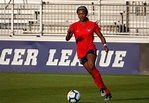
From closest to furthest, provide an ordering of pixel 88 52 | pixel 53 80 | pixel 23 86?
pixel 88 52, pixel 23 86, pixel 53 80

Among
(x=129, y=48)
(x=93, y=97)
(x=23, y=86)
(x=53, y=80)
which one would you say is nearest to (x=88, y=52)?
(x=93, y=97)

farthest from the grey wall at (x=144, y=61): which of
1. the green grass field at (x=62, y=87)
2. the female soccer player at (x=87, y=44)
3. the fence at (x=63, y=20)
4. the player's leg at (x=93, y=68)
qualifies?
the player's leg at (x=93, y=68)

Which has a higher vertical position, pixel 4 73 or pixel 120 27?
pixel 120 27

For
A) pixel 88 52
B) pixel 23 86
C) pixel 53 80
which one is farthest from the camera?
pixel 53 80

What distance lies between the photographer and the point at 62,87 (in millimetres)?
17578

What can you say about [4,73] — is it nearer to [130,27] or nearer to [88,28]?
[130,27]

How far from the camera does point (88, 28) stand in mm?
14289

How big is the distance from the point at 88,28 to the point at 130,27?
10.4m

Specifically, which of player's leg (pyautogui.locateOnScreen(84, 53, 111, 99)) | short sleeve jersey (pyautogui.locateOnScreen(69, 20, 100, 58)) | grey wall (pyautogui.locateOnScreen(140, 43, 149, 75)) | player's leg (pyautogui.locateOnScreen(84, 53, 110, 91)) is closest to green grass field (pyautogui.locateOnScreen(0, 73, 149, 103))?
player's leg (pyautogui.locateOnScreen(84, 53, 111, 99))

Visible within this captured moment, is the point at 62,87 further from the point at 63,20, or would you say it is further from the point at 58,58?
the point at 63,20

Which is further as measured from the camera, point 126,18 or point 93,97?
point 126,18

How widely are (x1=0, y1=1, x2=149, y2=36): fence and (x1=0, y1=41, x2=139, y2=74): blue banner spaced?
914mm

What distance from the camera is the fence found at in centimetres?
2402

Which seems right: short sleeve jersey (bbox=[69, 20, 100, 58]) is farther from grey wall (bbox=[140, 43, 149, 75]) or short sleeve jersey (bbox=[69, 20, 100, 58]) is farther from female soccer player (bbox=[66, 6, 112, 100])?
grey wall (bbox=[140, 43, 149, 75])
